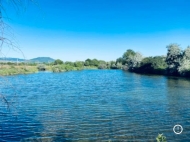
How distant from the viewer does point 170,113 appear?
19.7 metres

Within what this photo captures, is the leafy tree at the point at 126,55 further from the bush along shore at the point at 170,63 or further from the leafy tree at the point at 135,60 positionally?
the bush along shore at the point at 170,63

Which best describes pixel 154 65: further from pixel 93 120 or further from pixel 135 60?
pixel 93 120

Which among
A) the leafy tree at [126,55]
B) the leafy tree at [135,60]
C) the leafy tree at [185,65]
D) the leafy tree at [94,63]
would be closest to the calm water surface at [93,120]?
the leafy tree at [185,65]

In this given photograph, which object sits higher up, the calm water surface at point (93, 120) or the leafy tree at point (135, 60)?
the leafy tree at point (135, 60)

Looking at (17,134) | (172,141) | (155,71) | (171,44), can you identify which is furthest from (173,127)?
(155,71)

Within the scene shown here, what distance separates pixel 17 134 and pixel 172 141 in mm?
9011

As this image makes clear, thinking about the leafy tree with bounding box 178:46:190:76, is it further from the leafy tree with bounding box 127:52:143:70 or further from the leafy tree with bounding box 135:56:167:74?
the leafy tree with bounding box 127:52:143:70

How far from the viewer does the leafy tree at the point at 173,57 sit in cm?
7050

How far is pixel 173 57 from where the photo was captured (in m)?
73.9

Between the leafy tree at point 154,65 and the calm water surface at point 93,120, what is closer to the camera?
the calm water surface at point 93,120

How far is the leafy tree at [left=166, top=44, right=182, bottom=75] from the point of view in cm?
7050

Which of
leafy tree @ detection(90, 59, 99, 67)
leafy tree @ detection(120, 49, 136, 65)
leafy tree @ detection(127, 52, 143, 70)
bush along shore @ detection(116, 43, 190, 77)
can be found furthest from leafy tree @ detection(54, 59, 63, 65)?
bush along shore @ detection(116, 43, 190, 77)

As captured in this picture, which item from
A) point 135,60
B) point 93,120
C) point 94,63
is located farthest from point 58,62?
point 93,120

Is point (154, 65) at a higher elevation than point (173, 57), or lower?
lower
